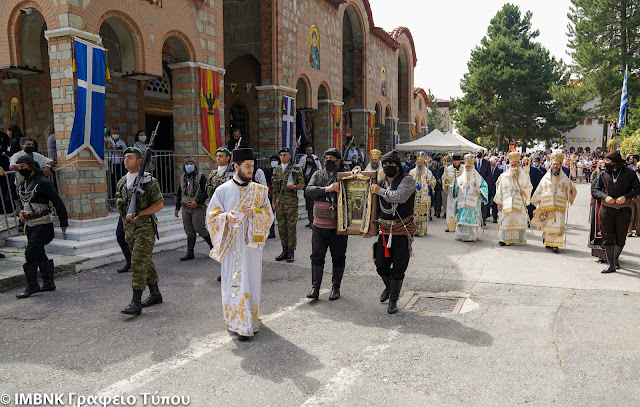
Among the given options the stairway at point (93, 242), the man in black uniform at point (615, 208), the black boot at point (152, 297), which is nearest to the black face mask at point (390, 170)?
the black boot at point (152, 297)

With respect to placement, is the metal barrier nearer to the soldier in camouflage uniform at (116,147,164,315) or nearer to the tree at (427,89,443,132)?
the soldier in camouflage uniform at (116,147,164,315)

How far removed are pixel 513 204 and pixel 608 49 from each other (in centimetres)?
2819

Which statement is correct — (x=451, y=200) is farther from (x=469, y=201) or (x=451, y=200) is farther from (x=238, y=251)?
(x=238, y=251)

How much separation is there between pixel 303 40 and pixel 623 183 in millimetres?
12000

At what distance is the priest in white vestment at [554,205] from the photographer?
28.6 ft

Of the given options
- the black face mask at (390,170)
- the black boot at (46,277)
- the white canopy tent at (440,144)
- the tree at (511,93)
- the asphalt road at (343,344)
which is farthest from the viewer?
the tree at (511,93)

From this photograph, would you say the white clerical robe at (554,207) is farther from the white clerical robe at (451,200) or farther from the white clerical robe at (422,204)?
the white clerical robe at (422,204)

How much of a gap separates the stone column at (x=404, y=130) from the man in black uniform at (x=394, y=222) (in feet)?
82.7

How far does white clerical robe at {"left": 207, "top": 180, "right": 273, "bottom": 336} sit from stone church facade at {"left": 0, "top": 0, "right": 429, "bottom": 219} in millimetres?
5092

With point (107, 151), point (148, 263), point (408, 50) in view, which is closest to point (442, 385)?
point (148, 263)

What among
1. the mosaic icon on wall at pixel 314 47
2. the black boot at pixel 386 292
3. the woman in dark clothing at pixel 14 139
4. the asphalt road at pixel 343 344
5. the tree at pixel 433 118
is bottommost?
the asphalt road at pixel 343 344

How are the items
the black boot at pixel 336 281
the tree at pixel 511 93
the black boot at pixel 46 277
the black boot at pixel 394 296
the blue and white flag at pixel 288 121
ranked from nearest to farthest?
the black boot at pixel 394 296
the black boot at pixel 336 281
the black boot at pixel 46 277
the blue and white flag at pixel 288 121
the tree at pixel 511 93

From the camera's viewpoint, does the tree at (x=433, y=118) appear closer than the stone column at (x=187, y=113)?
No

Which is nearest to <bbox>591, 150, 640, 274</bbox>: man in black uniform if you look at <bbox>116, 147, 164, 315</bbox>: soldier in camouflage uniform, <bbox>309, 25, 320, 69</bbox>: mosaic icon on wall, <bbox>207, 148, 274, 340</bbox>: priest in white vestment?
<bbox>207, 148, 274, 340</bbox>: priest in white vestment
